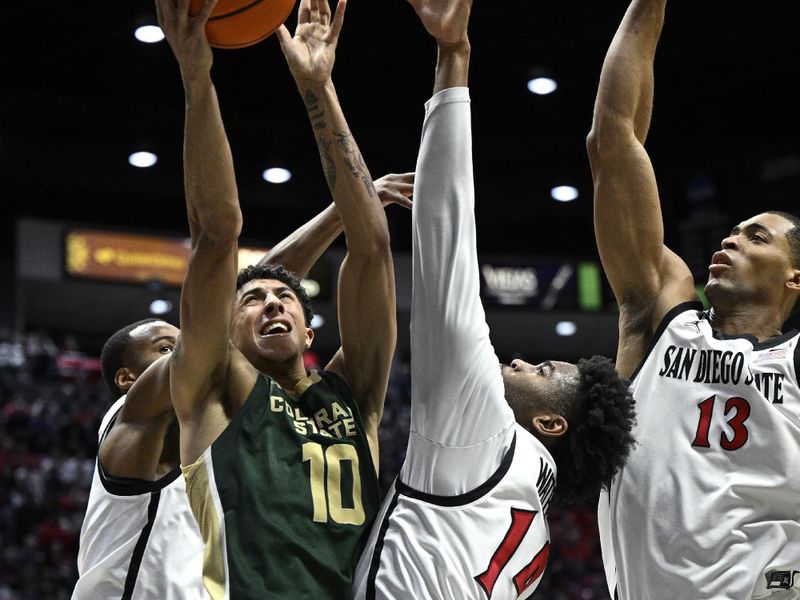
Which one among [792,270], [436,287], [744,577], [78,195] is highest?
[78,195]

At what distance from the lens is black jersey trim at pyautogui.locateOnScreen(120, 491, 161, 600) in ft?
10.7

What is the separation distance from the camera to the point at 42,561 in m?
9.87

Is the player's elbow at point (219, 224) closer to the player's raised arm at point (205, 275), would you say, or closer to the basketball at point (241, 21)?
the player's raised arm at point (205, 275)

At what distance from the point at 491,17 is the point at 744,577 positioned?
27.0 feet

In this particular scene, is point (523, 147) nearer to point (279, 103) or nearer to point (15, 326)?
point (279, 103)

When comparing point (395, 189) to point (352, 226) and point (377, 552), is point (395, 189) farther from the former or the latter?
point (377, 552)

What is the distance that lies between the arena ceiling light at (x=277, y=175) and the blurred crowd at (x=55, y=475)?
9.72 ft

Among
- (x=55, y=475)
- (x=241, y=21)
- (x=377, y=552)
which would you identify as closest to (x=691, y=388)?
(x=377, y=552)

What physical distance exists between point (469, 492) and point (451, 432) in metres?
0.13

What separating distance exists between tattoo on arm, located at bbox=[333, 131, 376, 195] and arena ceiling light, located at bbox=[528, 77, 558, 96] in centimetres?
921

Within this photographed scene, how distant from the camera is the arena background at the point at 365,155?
35.0 feet

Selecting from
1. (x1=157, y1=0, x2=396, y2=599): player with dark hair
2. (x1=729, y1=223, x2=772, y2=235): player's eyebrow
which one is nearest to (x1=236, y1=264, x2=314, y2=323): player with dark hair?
(x1=157, y1=0, x2=396, y2=599): player with dark hair

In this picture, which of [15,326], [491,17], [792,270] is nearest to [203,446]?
[792,270]

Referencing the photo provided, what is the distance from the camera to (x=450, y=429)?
2.41 meters
